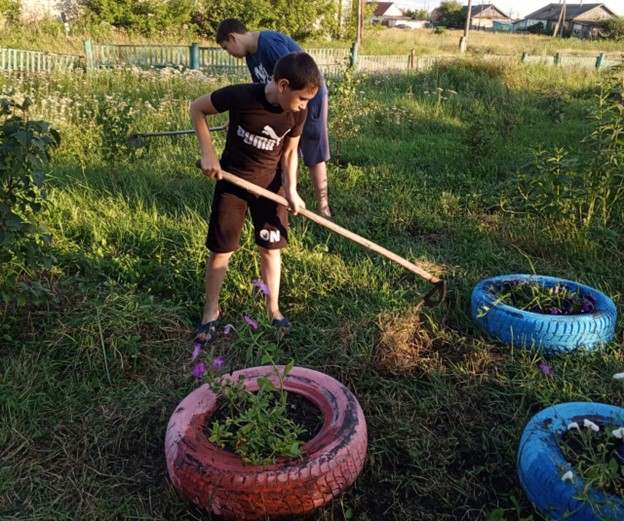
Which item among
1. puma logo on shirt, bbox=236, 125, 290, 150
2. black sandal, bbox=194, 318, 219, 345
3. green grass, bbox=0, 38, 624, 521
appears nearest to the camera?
green grass, bbox=0, 38, 624, 521

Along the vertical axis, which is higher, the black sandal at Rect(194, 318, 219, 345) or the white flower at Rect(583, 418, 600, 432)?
the white flower at Rect(583, 418, 600, 432)

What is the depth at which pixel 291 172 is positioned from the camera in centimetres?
288

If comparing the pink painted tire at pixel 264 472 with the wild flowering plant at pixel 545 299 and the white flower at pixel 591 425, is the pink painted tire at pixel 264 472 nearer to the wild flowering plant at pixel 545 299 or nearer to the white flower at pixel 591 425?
the white flower at pixel 591 425

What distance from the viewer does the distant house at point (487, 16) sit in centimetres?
8156

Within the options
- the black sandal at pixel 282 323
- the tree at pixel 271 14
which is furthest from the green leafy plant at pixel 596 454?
the tree at pixel 271 14

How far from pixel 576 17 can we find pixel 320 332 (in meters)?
78.3

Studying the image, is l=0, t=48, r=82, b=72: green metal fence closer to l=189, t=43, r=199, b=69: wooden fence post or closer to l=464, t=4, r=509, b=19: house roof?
l=189, t=43, r=199, b=69: wooden fence post

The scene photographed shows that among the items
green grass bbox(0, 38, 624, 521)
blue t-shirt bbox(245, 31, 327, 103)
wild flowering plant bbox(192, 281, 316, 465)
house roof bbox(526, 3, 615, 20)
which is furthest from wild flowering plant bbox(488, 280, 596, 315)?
house roof bbox(526, 3, 615, 20)

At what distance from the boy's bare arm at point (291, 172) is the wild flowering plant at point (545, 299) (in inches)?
47.3

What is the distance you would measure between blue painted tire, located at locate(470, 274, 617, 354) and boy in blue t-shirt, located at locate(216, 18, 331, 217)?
1.94m

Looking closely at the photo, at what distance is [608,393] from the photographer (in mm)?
2578

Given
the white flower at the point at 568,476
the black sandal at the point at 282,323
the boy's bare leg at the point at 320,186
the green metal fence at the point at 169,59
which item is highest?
the green metal fence at the point at 169,59

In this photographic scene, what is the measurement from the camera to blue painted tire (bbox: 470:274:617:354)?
9.07ft

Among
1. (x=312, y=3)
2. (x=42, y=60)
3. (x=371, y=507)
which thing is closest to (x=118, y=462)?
(x=371, y=507)
